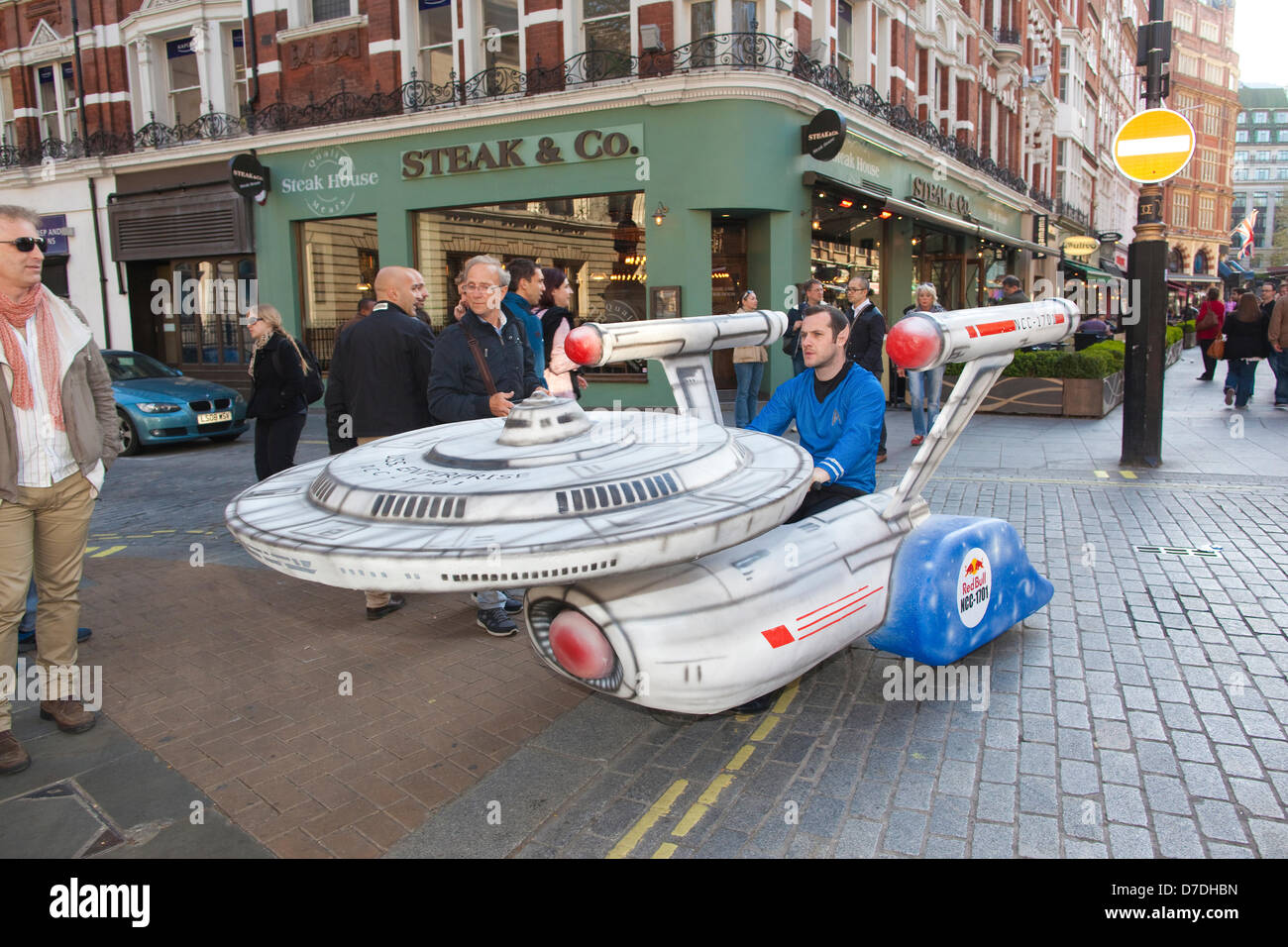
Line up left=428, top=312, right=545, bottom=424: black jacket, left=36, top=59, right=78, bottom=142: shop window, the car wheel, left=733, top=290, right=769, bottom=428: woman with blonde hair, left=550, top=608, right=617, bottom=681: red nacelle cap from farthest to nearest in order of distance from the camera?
left=36, top=59, right=78, bottom=142: shop window, the car wheel, left=733, top=290, right=769, bottom=428: woman with blonde hair, left=428, top=312, right=545, bottom=424: black jacket, left=550, top=608, right=617, bottom=681: red nacelle cap

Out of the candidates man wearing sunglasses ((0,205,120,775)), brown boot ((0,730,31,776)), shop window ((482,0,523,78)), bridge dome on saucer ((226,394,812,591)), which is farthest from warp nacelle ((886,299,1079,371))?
shop window ((482,0,523,78))

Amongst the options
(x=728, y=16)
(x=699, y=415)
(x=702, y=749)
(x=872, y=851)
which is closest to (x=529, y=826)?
(x=702, y=749)

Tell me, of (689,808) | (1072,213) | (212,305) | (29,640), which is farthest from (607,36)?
(1072,213)

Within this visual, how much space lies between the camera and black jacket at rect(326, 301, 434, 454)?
15.9ft

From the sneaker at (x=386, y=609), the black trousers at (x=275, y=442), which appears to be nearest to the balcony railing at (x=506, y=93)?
the black trousers at (x=275, y=442)

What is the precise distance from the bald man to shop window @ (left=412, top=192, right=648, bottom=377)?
31.5ft

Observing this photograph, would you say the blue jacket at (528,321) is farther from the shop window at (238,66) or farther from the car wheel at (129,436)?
the shop window at (238,66)

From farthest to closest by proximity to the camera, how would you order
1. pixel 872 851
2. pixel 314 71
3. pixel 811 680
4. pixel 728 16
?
pixel 314 71 → pixel 728 16 → pixel 811 680 → pixel 872 851

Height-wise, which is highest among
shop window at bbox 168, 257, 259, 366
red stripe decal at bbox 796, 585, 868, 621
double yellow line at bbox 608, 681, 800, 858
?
shop window at bbox 168, 257, 259, 366

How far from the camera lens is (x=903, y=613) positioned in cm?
347

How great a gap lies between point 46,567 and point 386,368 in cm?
196

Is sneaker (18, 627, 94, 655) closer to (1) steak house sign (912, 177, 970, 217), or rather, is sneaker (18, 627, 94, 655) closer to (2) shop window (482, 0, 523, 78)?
(2) shop window (482, 0, 523, 78)

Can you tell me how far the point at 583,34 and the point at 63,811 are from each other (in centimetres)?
1469
